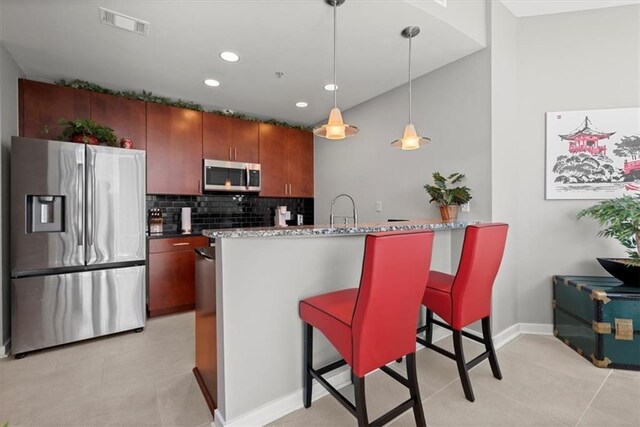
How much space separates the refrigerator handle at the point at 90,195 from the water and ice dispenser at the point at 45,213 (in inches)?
7.4

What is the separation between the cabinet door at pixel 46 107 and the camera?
2.80m

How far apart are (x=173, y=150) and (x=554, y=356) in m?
4.40

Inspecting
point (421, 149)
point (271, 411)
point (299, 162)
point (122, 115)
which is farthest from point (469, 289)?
point (122, 115)

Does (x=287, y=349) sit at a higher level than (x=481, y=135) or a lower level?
lower

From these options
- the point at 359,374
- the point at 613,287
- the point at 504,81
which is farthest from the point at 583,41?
the point at 359,374

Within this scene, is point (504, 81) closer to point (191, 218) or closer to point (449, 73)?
point (449, 73)

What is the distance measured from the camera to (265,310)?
1626mm

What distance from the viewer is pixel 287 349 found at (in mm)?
1706

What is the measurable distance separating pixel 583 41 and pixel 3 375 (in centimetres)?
553

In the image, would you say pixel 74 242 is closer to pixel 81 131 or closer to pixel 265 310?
pixel 81 131

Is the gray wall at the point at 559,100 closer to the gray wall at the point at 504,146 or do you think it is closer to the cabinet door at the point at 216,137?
the gray wall at the point at 504,146

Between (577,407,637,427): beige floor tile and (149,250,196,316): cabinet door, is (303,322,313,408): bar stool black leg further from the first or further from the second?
(149,250,196,316): cabinet door

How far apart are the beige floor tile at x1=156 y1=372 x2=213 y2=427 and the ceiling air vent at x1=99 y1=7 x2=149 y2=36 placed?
263 cm

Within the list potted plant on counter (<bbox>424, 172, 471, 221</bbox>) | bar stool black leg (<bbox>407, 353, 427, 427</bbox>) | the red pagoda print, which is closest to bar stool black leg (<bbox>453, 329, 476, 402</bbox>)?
bar stool black leg (<bbox>407, 353, 427, 427</bbox>)
